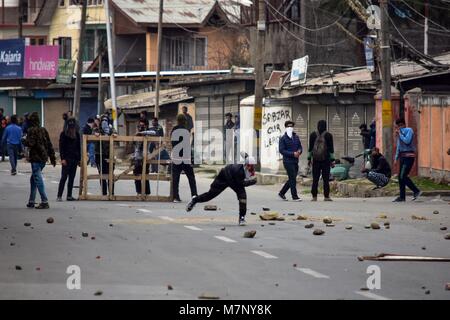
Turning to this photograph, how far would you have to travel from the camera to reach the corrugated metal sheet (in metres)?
72.4

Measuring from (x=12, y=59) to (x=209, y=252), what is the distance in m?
54.8

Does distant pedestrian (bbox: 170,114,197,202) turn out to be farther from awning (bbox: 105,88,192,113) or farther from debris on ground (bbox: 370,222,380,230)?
awning (bbox: 105,88,192,113)

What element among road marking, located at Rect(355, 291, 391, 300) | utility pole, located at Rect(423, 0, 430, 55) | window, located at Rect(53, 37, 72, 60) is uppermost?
window, located at Rect(53, 37, 72, 60)

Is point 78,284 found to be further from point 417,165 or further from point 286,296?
point 417,165

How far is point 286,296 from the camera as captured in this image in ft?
40.0

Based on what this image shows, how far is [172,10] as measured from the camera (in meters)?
74.6

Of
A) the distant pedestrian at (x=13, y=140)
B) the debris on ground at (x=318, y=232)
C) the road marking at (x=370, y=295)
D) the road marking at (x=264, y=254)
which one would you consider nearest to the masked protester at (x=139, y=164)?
the debris on ground at (x=318, y=232)

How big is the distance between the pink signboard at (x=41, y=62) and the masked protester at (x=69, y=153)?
40675 mm

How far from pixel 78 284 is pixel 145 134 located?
15079 millimetres

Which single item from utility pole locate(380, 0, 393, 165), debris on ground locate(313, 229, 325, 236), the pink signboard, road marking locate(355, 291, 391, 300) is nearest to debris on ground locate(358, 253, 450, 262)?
road marking locate(355, 291, 391, 300)

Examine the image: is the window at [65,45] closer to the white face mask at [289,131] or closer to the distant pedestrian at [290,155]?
the white face mask at [289,131]

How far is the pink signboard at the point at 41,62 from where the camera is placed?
2653 inches

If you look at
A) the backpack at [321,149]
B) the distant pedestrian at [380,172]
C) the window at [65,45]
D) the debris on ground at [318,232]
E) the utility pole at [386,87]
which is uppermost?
the window at [65,45]

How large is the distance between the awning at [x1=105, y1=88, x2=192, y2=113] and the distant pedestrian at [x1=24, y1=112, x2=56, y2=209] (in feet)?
108
